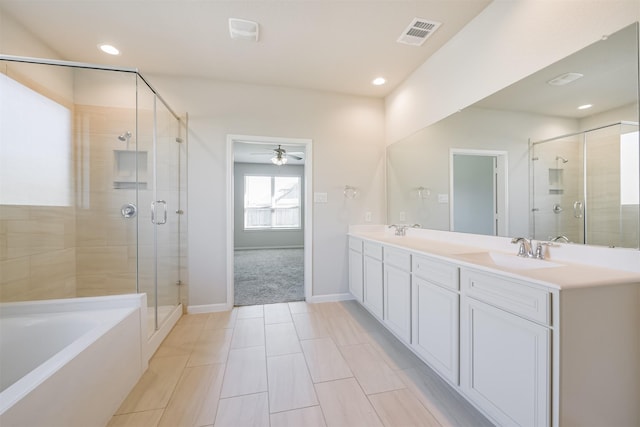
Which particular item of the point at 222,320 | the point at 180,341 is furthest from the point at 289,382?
the point at 222,320

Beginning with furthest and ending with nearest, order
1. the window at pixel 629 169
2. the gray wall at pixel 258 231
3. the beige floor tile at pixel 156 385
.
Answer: the gray wall at pixel 258 231 → the beige floor tile at pixel 156 385 → the window at pixel 629 169

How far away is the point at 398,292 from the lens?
2182 millimetres

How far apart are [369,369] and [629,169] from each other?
185 centimetres

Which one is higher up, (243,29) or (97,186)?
(243,29)

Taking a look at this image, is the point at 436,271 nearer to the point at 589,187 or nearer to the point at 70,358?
the point at 589,187

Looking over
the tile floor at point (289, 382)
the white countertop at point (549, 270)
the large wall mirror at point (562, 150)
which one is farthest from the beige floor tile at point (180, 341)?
the large wall mirror at point (562, 150)

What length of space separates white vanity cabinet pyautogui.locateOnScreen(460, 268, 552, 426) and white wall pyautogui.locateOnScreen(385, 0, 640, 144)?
1.36 metres

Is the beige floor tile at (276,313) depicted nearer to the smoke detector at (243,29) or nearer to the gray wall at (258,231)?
the smoke detector at (243,29)

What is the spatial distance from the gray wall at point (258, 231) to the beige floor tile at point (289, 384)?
558cm

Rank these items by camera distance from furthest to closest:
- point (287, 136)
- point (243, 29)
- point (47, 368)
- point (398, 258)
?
point (287, 136) → point (398, 258) → point (243, 29) → point (47, 368)

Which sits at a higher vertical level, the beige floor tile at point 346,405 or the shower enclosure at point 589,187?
the shower enclosure at point 589,187

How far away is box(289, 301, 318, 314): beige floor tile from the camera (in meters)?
2.96

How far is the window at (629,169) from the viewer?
1.20 meters

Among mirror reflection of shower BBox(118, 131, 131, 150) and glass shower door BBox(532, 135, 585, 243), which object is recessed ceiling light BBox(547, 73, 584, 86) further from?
mirror reflection of shower BBox(118, 131, 131, 150)
